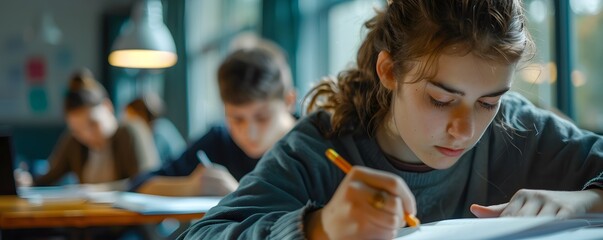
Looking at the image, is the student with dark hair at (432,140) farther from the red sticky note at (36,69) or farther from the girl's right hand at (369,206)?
the red sticky note at (36,69)

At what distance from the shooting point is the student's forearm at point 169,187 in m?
2.63

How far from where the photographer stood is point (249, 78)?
270 centimetres

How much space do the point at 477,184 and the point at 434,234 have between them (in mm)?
419

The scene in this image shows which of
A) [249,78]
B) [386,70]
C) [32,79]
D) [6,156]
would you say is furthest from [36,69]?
[386,70]

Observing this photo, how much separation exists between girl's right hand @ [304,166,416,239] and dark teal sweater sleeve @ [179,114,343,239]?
0.07 m

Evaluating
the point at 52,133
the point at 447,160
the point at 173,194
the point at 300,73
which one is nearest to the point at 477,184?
the point at 447,160

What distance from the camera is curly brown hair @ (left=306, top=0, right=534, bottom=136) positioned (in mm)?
1054

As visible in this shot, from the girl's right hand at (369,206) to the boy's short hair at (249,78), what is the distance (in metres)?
1.91

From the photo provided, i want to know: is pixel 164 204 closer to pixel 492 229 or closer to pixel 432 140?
pixel 432 140

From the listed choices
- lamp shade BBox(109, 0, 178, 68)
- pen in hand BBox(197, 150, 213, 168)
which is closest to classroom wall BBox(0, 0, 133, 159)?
lamp shade BBox(109, 0, 178, 68)

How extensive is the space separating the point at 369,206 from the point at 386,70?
0.44 meters

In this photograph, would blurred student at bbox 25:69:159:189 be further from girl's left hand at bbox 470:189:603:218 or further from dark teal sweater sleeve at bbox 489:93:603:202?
girl's left hand at bbox 470:189:603:218

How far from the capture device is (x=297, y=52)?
207 inches

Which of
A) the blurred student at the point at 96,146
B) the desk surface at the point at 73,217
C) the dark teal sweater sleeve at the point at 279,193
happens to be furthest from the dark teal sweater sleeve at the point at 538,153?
the blurred student at the point at 96,146
